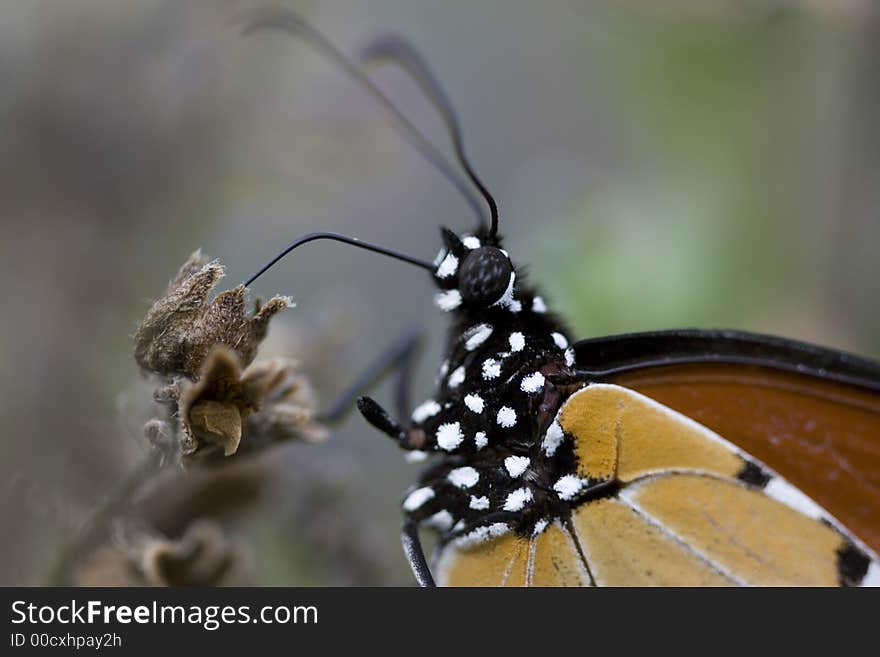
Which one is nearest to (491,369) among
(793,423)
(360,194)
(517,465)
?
(517,465)

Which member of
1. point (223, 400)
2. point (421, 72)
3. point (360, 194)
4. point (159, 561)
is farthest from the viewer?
point (360, 194)

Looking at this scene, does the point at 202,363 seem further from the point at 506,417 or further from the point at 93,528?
the point at 506,417

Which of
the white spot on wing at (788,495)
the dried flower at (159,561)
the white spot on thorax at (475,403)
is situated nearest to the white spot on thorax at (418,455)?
the white spot on thorax at (475,403)

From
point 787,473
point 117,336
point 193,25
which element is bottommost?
point 787,473

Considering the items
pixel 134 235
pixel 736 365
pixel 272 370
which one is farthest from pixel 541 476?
pixel 134 235

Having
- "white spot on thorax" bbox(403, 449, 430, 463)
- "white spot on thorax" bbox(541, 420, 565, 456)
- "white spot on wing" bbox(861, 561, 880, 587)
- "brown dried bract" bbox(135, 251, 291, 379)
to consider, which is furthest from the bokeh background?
"white spot on wing" bbox(861, 561, 880, 587)
